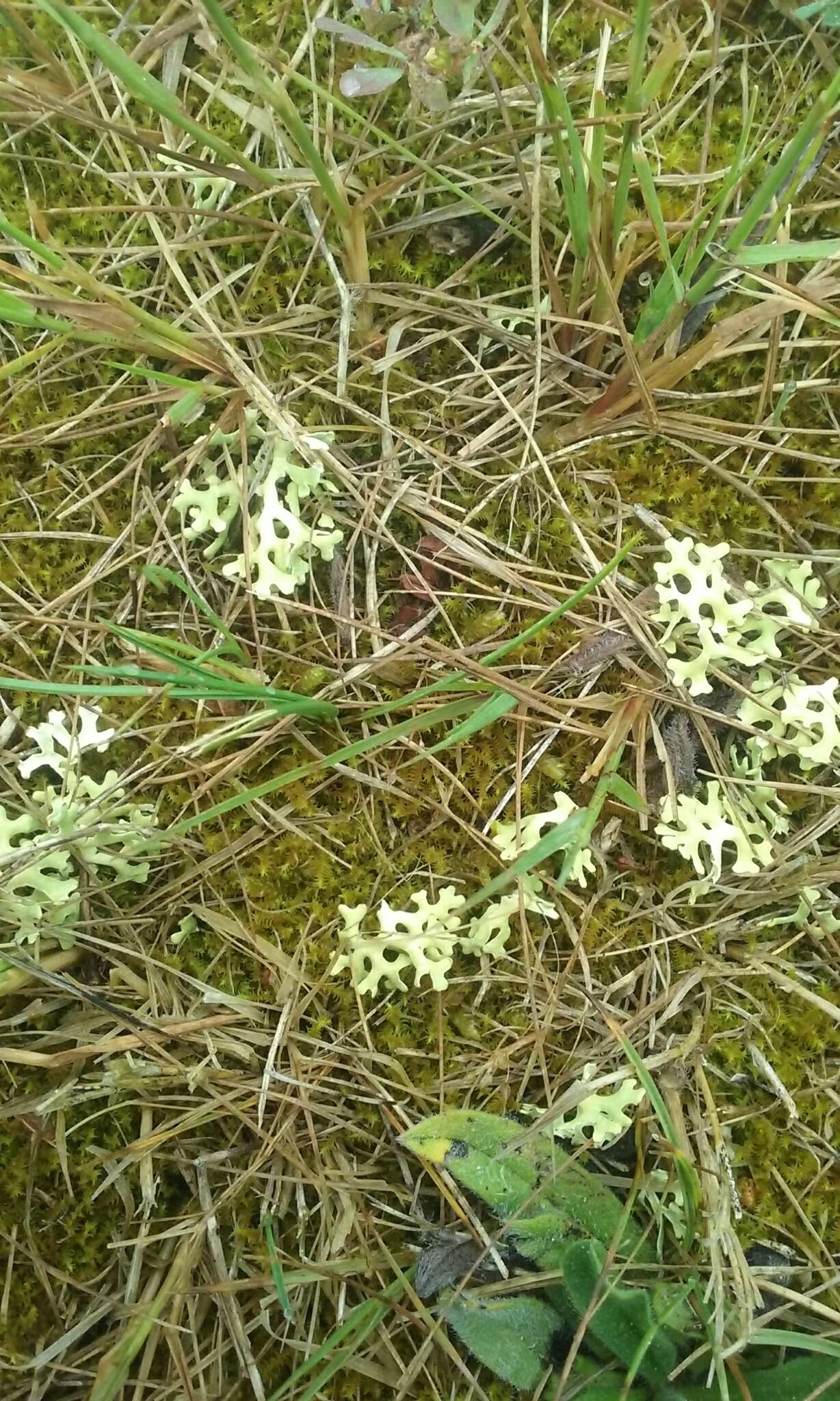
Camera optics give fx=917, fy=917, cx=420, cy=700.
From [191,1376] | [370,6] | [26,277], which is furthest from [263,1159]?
[370,6]

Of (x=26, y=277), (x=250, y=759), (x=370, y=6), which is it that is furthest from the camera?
(x=250, y=759)

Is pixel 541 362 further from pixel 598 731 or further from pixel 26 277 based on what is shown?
pixel 26 277

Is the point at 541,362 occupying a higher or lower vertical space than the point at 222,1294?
higher

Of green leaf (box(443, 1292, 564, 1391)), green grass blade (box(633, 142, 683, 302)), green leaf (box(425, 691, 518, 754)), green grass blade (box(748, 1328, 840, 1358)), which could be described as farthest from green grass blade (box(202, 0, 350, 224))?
green grass blade (box(748, 1328, 840, 1358))

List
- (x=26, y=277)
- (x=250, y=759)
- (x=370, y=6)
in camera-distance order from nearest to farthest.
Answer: (x=26, y=277) < (x=370, y=6) < (x=250, y=759)

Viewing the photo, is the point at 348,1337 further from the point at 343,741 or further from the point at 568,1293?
the point at 343,741

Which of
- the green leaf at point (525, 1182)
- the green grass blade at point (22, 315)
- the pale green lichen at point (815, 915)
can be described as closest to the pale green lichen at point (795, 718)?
the pale green lichen at point (815, 915)
